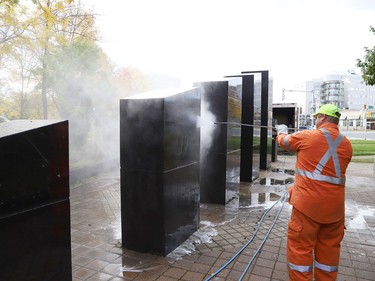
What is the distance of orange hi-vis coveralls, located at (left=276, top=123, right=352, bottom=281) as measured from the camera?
2953mm

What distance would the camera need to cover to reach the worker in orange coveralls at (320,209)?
2.95 metres

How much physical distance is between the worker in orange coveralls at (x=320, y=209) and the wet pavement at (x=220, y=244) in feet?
2.00

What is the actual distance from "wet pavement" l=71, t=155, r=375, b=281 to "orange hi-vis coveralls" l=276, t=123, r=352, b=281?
1.97ft

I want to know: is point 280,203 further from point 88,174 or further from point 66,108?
point 66,108

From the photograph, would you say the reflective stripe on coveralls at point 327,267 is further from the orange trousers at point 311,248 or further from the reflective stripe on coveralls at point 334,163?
the reflective stripe on coveralls at point 334,163

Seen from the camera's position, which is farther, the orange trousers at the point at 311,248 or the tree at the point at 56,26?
the tree at the point at 56,26

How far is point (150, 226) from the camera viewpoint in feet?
13.0

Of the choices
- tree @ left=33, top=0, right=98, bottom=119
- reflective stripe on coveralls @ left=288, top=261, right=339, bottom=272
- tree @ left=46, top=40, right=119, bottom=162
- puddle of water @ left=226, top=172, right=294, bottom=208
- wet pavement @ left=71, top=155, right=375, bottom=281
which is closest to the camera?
reflective stripe on coveralls @ left=288, top=261, right=339, bottom=272

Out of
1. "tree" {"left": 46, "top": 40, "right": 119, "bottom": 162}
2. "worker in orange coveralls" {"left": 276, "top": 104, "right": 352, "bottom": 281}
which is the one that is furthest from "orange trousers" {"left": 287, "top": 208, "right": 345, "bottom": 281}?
"tree" {"left": 46, "top": 40, "right": 119, "bottom": 162}

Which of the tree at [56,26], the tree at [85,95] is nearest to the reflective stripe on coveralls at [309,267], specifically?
the tree at [56,26]

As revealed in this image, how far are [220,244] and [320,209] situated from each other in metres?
1.81

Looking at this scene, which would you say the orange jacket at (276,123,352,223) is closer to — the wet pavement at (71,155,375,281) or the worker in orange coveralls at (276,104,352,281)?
the worker in orange coveralls at (276,104,352,281)

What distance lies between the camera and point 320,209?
9.66ft

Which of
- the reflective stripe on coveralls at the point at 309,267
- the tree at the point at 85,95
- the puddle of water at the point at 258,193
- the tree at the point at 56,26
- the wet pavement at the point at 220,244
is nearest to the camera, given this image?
the reflective stripe on coveralls at the point at 309,267
